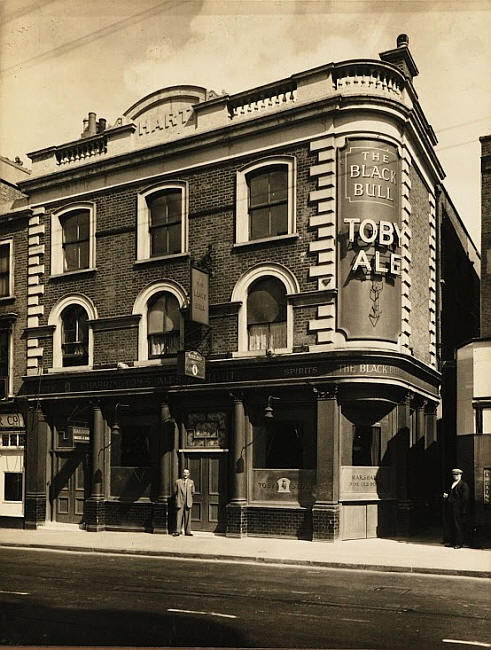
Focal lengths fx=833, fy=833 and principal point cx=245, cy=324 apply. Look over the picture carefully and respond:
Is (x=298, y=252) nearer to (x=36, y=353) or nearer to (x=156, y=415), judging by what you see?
(x=156, y=415)

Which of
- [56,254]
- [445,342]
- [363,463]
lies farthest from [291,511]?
[56,254]

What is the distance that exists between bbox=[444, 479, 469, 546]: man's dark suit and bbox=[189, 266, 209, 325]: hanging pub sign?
25.1 feet

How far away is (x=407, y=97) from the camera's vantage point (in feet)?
70.6

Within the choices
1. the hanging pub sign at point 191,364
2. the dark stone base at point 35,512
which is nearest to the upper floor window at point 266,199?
the hanging pub sign at point 191,364

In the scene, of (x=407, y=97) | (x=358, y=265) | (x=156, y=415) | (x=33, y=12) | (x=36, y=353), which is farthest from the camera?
(x=36, y=353)

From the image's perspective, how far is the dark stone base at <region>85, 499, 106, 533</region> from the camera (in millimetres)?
23094

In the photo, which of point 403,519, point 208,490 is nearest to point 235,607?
point 403,519

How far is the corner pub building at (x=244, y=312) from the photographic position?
66.9 ft

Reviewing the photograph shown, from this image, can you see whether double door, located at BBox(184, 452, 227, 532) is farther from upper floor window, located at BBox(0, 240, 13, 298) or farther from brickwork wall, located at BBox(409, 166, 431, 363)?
upper floor window, located at BBox(0, 240, 13, 298)

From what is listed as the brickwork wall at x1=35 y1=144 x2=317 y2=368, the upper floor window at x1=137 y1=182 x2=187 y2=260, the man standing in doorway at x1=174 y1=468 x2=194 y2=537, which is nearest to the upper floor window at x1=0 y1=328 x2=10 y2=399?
the brickwork wall at x1=35 y1=144 x2=317 y2=368

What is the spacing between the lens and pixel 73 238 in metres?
25.1

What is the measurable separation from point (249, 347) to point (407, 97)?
301 inches

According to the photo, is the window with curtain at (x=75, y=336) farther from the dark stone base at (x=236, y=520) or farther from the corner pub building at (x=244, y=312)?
the dark stone base at (x=236, y=520)

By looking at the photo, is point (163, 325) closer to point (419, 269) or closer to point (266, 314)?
point (266, 314)
